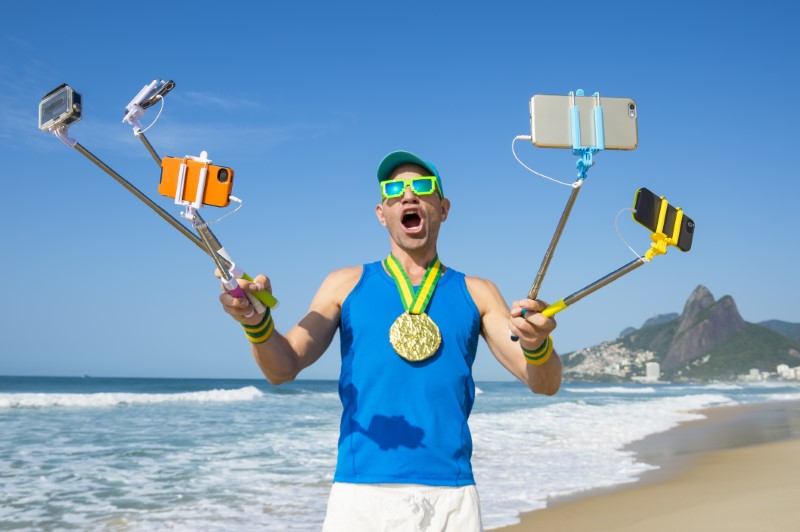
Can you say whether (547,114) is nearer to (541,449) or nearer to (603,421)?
(541,449)

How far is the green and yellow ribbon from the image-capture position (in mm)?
2696

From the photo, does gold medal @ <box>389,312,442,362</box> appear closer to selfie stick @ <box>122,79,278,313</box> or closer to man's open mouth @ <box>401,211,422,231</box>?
man's open mouth @ <box>401,211,422,231</box>

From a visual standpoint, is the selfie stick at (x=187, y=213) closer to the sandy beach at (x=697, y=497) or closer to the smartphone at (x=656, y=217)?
the smartphone at (x=656, y=217)

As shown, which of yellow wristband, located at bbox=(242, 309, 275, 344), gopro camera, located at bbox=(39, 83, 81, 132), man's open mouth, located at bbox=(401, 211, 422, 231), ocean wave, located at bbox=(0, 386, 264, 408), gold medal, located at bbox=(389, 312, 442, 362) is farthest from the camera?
ocean wave, located at bbox=(0, 386, 264, 408)

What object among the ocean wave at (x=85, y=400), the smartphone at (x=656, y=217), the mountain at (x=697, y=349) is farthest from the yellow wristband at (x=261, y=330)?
the mountain at (x=697, y=349)

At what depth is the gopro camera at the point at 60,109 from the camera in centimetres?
199

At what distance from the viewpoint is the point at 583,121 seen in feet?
7.18

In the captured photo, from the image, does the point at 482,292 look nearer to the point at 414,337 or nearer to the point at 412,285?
the point at 412,285

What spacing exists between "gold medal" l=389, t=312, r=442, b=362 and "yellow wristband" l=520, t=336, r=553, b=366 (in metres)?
0.33

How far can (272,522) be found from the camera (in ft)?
22.8

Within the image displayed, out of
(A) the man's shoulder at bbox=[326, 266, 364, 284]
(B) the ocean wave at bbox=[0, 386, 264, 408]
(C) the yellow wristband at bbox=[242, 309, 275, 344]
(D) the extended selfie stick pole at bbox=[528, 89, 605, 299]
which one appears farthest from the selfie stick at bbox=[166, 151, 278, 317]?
(B) the ocean wave at bbox=[0, 386, 264, 408]

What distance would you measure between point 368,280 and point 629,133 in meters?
1.13

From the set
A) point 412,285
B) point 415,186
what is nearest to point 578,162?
point 415,186

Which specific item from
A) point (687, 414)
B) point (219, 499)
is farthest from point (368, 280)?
point (687, 414)
